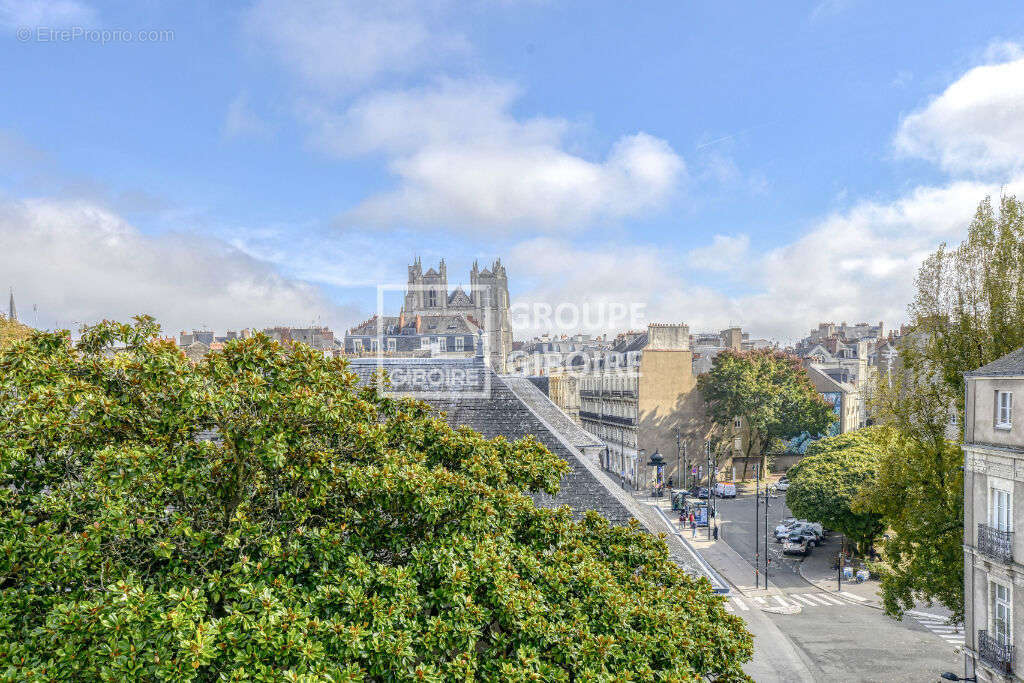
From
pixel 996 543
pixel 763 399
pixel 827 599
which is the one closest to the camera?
pixel 996 543

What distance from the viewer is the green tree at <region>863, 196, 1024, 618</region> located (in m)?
21.3

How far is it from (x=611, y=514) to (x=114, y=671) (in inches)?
613

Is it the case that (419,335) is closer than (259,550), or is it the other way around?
(259,550)

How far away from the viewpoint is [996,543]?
1741 centimetres

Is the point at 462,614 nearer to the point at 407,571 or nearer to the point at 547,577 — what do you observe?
the point at 407,571

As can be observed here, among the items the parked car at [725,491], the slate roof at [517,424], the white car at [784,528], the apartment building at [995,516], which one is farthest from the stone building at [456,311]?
the apartment building at [995,516]

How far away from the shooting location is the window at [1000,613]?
17250 millimetres

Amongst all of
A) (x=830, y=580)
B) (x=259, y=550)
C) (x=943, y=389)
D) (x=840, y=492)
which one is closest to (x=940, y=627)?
(x=830, y=580)

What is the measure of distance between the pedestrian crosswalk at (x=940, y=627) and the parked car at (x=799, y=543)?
9.02 metres

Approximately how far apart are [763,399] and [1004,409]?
44.0m

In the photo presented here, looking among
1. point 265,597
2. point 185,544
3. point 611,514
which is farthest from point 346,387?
point 611,514

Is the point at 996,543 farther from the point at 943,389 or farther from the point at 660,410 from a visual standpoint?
the point at 660,410

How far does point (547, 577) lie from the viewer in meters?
9.93

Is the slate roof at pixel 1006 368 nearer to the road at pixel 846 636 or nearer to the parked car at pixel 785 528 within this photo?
the road at pixel 846 636
